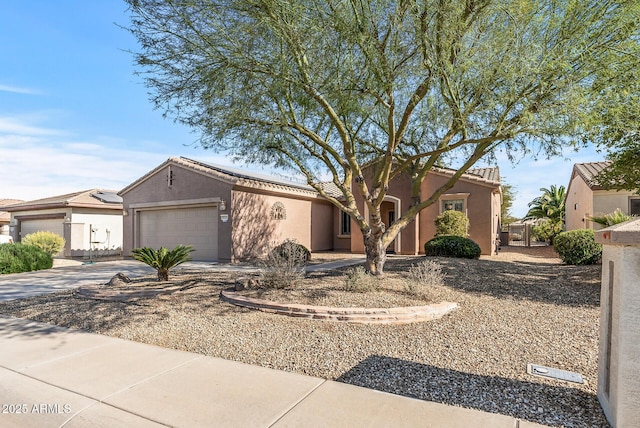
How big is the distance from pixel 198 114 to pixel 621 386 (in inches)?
352

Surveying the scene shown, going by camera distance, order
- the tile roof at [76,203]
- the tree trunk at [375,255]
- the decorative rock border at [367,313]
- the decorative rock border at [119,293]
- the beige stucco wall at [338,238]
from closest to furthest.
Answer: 1. the decorative rock border at [367,313]
2. the decorative rock border at [119,293]
3. the tree trunk at [375,255]
4. the tile roof at [76,203]
5. the beige stucco wall at [338,238]

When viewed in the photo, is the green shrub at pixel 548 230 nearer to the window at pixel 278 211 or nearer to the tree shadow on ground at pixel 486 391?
the window at pixel 278 211

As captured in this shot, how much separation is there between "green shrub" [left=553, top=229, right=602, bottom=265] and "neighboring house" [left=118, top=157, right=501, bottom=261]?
4103mm

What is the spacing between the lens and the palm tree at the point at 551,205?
1134 inches

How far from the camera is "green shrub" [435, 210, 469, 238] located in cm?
1603

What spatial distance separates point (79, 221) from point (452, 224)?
1976cm

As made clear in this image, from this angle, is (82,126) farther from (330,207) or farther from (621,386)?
(621,386)

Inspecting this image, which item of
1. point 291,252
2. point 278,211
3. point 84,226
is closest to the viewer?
point 291,252

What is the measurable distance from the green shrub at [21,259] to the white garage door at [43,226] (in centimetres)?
802

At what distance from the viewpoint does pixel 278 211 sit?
1842cm

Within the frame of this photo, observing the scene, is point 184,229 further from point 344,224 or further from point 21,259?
point 344,224

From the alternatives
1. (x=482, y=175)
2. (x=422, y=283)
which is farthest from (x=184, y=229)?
(x=482, y=175)

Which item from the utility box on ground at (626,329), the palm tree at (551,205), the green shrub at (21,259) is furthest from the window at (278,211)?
the palm tree at (551,205)

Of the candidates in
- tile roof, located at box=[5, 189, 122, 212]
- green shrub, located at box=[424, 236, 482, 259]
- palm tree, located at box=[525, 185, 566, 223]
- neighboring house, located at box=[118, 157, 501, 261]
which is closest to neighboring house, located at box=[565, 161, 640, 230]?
palm tree, located at box=[525, 185, 566, 223]
